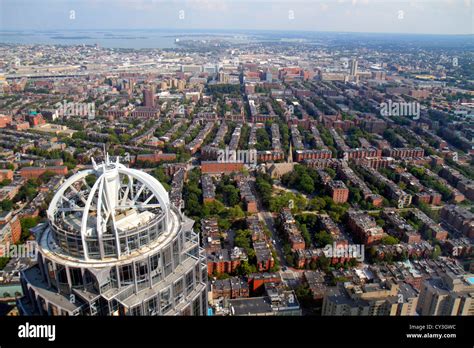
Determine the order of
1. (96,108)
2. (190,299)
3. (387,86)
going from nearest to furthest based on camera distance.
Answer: (190,299) < (96,108) < (387,86)

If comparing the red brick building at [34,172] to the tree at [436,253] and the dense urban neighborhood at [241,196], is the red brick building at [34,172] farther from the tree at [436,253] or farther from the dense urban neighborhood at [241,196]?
the tree at [436,253]

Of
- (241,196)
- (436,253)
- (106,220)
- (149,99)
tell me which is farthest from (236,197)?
(149,99)

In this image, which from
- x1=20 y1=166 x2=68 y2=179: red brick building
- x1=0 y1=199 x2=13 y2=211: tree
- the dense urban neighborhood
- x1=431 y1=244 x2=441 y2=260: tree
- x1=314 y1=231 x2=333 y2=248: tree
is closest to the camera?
the dense urban neighborhood

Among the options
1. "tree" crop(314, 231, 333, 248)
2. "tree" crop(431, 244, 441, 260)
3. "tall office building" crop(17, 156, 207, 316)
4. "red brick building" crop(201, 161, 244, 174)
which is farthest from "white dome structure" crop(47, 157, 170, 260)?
"red brick building" crop(201, 161, 244, 174)

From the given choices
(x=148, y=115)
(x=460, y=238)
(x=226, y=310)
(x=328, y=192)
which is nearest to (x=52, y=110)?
(x=148, y=115)

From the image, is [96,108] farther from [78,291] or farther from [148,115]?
[78,291]

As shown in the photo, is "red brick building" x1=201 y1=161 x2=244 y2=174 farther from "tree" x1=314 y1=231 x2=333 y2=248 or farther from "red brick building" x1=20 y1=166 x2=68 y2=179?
"tree" x1=314 y1=231 x2=333 y2=248
